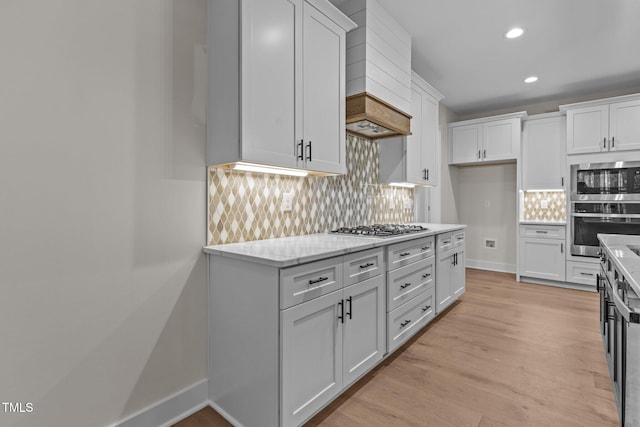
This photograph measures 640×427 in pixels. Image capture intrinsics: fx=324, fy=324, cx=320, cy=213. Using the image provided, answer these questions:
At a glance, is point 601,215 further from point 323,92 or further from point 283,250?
point 283,250

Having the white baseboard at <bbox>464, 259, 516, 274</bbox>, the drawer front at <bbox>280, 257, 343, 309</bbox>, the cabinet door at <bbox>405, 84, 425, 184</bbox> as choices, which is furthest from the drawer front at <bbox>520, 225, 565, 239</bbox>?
the drawer front at <bbox>280, 257, 343, 309</bbox>

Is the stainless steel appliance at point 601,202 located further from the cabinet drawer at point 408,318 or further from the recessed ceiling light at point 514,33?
the cabinet drawer at point 408,318

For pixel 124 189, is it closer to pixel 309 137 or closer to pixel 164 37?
pixel 164 37

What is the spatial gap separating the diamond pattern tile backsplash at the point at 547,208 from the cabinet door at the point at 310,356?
4601 mm

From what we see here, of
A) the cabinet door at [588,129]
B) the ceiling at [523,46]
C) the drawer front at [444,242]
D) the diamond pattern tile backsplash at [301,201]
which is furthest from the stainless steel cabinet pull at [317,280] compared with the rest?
the cabinet door at [588,129]

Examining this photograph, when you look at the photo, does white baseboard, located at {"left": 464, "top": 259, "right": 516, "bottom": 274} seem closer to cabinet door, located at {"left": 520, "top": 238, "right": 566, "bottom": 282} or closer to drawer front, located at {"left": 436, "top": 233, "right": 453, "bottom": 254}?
cabinet door, located at {"left": 520, "top": 238, "right": 566, "bottom": 282}

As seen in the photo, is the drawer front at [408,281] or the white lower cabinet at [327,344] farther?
the drawer front at [408,281]

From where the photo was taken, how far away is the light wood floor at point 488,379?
70.1 inches

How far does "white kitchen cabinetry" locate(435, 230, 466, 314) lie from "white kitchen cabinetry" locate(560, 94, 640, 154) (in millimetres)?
2264

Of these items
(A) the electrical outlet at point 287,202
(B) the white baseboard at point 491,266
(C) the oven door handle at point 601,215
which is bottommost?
(B) the white baseboard at point 491,266

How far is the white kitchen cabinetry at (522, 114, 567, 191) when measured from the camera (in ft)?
15.0

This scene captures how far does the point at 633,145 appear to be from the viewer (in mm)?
3986

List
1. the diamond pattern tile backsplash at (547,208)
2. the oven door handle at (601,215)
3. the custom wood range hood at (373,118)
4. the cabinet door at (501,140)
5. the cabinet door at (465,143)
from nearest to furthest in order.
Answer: the custom wood range hood at (373,118)
the oven door handle at (601,215)
the cabinet door at (501,140)
the diamond pattern tile backsplash at (547,208)
the cabinet door at (465,143)

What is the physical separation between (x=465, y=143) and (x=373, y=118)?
3290 mm
